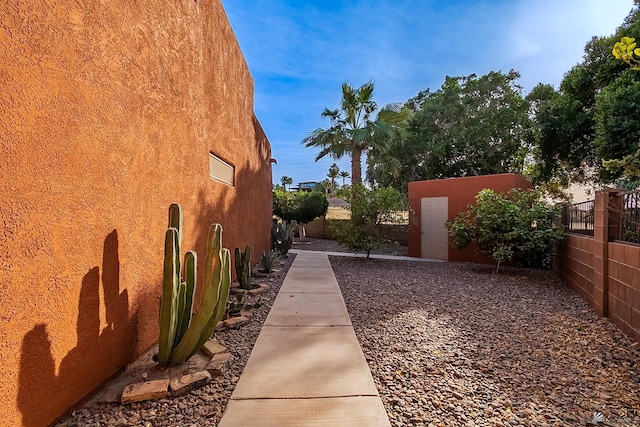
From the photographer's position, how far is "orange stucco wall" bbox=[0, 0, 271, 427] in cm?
172

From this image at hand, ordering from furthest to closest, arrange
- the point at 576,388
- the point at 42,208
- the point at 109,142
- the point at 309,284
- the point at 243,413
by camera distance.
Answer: the point at 309,284
the point at 576,388
the point at 109,142
the point at 243,413
the point at 42,208

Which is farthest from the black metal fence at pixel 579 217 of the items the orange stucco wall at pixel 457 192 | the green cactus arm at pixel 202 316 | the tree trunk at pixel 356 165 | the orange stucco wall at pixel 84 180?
the tree trunk at pixel 356 165

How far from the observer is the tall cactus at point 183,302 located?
8.41ft

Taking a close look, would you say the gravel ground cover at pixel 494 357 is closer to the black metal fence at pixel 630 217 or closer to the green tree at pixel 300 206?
the black metal fence at pixel 630 217

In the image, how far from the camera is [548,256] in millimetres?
7586

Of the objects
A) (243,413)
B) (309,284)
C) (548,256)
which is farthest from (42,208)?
(548,256)

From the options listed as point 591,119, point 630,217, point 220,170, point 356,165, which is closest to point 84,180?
point 220,170

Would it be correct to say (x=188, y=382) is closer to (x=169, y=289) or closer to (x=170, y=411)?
(x=170, y=411)

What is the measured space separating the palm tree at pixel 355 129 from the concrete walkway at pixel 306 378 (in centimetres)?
928

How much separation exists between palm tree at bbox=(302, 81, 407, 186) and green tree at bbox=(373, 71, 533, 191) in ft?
10.8

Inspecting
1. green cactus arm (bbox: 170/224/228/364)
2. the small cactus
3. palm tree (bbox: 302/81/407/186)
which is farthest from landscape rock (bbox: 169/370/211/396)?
palm tree (bbox: 302/81/407/186)

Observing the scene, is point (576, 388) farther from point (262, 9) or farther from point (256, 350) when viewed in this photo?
point (262, 9)

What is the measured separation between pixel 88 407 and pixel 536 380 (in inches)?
139

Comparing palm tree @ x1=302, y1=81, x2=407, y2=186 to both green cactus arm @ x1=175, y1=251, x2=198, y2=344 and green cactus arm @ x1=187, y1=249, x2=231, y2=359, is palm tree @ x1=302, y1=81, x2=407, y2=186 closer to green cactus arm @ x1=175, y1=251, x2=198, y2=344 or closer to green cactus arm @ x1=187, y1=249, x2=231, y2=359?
green cactus arm @ x1=187, y1=249, x2=231, y2=359
